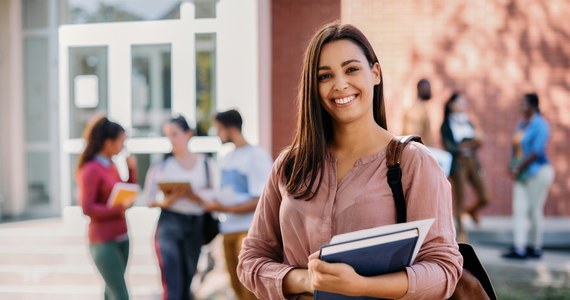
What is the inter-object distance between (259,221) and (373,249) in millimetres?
528

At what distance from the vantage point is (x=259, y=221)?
2.21 metres

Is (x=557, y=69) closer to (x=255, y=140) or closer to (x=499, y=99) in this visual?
(x=499, y=99)

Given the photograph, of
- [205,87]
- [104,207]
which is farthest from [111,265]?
[205,87]

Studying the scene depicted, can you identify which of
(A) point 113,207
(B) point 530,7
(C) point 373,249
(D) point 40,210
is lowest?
(D) point 40,210

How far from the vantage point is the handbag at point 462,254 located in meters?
1.93

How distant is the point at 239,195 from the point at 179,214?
0.51 m

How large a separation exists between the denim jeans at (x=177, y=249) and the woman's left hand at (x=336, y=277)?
12.5ft

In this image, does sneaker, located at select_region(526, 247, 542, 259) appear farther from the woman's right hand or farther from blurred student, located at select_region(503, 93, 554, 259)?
the woman's right hand

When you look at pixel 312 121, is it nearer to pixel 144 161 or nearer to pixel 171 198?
pixel 171 198

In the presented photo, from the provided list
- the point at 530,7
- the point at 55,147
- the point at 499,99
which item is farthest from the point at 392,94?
the point at 55,147

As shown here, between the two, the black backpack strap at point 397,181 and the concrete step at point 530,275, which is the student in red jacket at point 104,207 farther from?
the black backpack strap at point 397,181

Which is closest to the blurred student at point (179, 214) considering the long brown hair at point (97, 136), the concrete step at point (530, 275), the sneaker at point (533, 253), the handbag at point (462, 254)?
the long brown hair at point (97, 136)

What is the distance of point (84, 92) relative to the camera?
30.6 ft

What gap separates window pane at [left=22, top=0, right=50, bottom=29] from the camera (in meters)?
10.9
